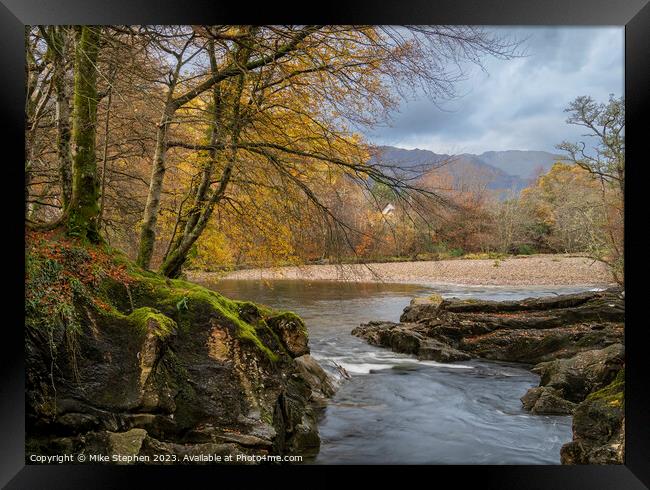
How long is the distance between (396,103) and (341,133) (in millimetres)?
541

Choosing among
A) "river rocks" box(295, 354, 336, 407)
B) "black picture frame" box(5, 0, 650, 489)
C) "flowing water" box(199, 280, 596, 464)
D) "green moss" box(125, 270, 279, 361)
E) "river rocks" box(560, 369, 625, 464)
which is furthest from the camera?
"river rocks" box(295, 354, 336, 407)

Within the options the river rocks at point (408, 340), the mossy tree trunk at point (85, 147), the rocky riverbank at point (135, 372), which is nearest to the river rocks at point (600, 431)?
the rocky riverbank at point (135, 372)

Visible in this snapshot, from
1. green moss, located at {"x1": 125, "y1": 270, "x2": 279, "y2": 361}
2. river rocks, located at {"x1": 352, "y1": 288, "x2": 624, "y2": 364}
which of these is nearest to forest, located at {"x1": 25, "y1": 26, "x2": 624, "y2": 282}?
green moss, located at {"x1": 125, "y1": 270, "x2": 279, "y2": 361}

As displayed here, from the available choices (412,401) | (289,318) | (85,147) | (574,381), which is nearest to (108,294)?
(85,147)

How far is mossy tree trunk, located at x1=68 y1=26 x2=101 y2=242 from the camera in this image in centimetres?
324

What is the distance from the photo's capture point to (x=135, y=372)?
2.76m

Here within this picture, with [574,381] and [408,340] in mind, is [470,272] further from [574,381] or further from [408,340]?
[408,340]

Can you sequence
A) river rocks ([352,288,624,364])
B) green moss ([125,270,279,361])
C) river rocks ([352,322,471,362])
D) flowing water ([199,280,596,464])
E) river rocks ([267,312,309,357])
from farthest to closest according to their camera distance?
river rocks ([352,322,471,362])
river rocks ([352,288,624,364])
river rocks ([267,312,309,357])
flowing water ([199,280,596,464])
green moss ([125,270,279,361])

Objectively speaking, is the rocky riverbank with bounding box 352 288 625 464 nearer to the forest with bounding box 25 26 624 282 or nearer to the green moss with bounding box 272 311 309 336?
the forest with bounding box 25 26 624 282

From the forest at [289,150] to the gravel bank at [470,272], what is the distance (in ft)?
0.54

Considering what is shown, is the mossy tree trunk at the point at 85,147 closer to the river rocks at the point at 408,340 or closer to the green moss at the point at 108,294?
the green moss at the point at 108,294

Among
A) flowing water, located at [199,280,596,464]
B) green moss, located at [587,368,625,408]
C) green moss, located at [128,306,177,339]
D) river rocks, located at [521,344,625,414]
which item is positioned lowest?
flowing water, located at [199,280,596,464]

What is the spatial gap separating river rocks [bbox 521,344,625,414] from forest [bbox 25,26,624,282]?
0.96 metres

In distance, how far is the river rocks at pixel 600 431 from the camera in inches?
108
